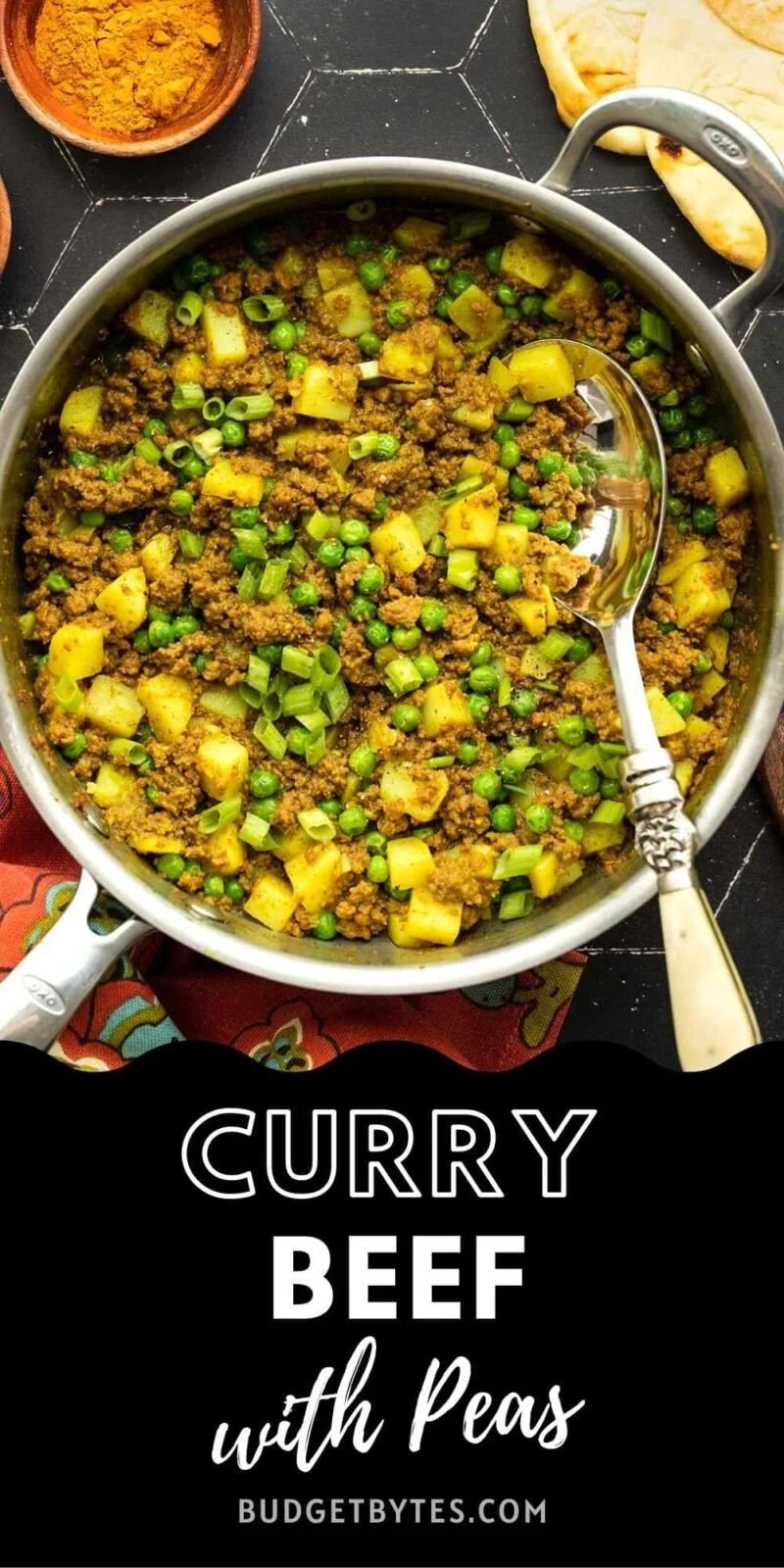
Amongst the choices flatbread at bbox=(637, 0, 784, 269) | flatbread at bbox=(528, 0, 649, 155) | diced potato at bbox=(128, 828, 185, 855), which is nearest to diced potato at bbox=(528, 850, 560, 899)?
diced potato at bbox=(128, 828, 185, 855)

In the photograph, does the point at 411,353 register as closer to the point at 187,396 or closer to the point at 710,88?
the point at 187,396

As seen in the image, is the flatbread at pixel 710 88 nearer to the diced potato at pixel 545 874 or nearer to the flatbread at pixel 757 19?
the flatbread at pixel 757 19

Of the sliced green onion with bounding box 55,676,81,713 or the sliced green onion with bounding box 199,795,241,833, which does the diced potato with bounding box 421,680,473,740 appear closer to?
the sliced green onion with bounding box 199,795,241,833

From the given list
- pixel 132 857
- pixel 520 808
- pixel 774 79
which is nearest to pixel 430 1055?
pixel 520 808

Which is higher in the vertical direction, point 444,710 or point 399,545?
point 399,545

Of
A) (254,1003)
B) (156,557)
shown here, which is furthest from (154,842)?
(156,557)

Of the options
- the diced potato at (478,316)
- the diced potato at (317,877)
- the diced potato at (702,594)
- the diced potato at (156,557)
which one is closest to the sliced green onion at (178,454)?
the diced potato at (156,557)

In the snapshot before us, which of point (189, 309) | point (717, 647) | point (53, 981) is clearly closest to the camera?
point (53, 981)
